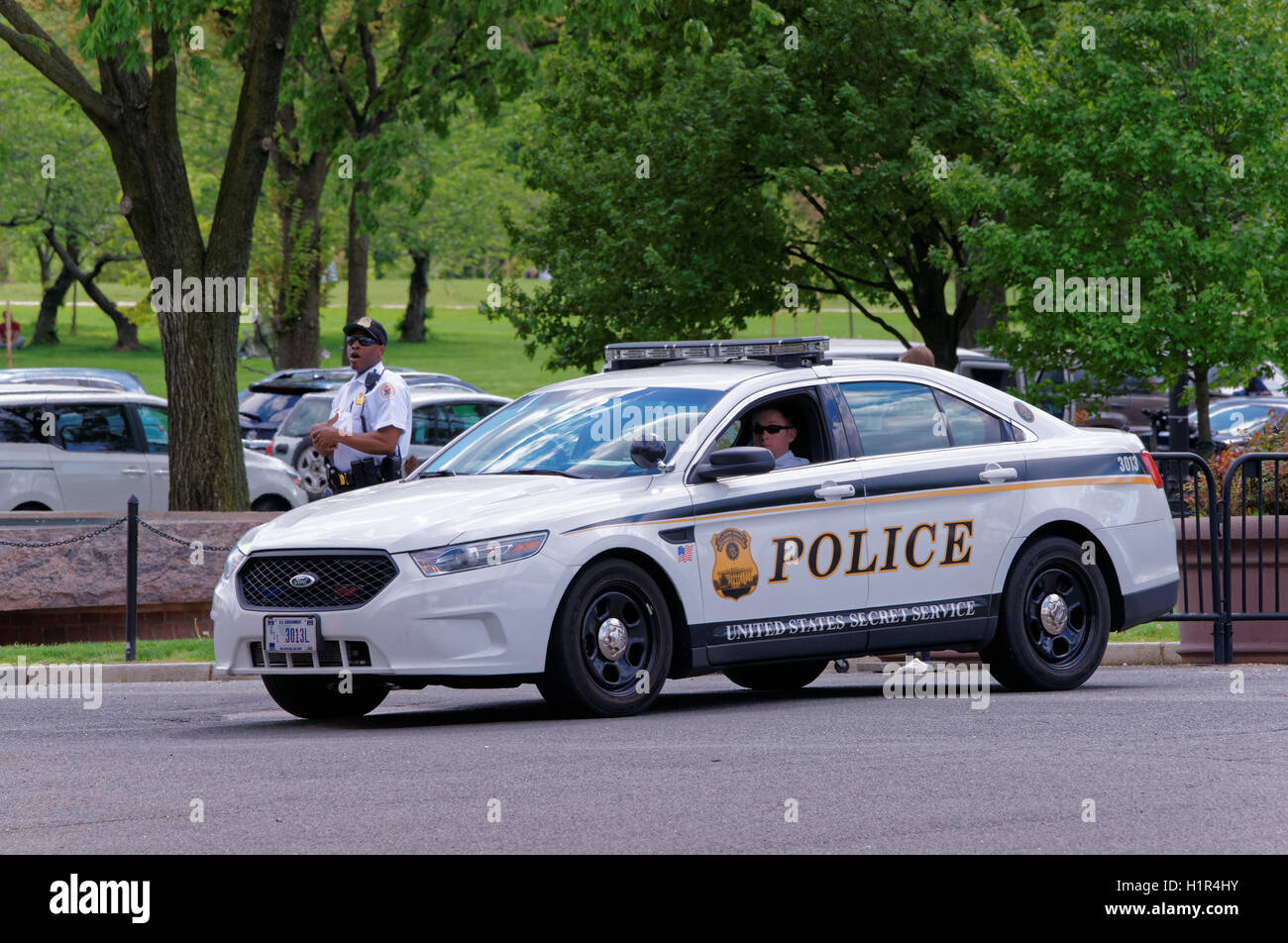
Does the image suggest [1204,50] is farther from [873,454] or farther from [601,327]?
[873,454]

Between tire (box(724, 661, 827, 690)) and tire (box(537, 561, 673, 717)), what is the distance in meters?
2.11

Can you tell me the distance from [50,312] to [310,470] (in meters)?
53.8

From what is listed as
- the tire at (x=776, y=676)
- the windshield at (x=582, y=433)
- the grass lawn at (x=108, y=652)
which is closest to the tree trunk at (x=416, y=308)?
the grass lawn at (x=108, y=652)

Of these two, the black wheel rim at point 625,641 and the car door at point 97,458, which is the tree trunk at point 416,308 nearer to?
the car door at point 97,458

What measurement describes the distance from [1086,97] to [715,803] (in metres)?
20.7

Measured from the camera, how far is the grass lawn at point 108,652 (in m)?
13.6

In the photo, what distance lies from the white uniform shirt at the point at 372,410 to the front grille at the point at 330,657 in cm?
273

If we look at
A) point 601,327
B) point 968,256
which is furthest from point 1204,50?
point 601,327

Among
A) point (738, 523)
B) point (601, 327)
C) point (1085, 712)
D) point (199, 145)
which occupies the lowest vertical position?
point (1085, 712)

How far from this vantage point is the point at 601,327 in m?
33.3

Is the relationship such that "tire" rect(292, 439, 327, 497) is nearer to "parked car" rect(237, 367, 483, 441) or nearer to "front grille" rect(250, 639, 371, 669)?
"parked car" rect(237, 367, 483, 441)

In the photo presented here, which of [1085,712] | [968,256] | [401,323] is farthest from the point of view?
[401,323]

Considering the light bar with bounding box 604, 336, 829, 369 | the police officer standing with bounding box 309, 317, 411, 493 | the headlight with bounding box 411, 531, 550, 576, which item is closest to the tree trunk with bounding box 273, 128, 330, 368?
the police officer standing with bounding box 309, 317, 411, 493

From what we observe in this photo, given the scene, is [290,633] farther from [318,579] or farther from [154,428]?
[154,428]
